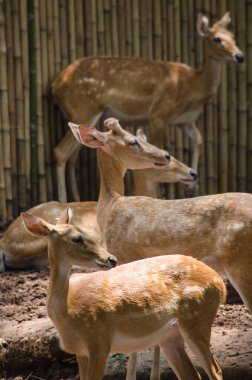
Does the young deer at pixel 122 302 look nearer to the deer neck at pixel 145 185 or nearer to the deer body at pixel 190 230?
the deer body at pixel 190 230

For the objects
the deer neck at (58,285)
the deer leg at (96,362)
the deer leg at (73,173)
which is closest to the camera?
the deer leg at (96,362)

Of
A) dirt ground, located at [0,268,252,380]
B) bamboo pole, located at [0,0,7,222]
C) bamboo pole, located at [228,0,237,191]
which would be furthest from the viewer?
bamboo pole, located at [228,0,237,191]

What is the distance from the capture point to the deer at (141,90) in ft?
36.9

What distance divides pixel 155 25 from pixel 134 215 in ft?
17.1

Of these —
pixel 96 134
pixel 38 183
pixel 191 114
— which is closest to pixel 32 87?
pixel 38 183

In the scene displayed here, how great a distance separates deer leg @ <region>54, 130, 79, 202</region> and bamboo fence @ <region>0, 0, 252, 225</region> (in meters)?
0.19

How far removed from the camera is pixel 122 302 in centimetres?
584

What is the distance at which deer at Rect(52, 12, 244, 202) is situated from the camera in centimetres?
1126

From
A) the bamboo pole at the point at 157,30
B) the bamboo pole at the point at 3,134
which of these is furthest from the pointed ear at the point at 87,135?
the bamboo pole at the point at 157,30

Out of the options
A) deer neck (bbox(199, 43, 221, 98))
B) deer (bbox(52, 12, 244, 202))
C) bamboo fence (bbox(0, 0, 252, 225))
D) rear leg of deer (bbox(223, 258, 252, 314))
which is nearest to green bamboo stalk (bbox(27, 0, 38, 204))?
bamboo fence (bbox(0, 0, 252, 225))

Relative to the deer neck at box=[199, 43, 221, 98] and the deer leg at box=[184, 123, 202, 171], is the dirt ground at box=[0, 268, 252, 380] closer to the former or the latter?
the deer leg at box=[184, 123, 202, 171]

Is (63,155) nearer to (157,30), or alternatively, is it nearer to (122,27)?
(122,27)

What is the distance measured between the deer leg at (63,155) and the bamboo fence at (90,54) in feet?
0.63

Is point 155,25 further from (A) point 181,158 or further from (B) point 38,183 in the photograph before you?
(B) point 38,183
